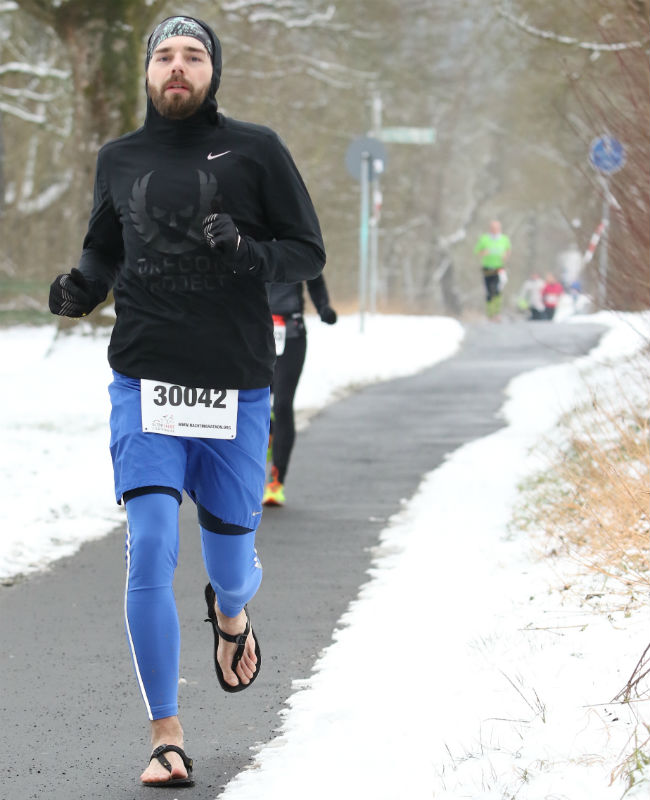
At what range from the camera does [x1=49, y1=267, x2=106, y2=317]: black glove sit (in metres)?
4.28

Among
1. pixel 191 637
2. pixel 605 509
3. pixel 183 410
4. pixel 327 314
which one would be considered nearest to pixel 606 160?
pixel 327 314

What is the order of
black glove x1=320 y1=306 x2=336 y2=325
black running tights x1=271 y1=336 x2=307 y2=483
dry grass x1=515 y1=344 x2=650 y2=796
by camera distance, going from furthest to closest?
black glove x1=320 y1=306 x2=336 y2=325, black running tights x1=271 y1=336 x2=307 y2=483, dry grass x1=515 y1=344 x2=650 y2=796

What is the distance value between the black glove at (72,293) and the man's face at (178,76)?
51 cm

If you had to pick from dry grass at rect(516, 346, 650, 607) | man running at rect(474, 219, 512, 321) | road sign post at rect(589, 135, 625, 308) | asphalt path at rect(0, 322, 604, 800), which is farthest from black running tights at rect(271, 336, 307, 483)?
man running at rect(474, 219, 512, 321)

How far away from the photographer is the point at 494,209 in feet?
244

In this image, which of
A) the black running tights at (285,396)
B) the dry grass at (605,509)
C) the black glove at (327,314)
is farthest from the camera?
the black glove at (327,314)

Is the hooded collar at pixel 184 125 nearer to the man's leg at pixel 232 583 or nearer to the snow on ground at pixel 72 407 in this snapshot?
the man's leg at pixel 232 583

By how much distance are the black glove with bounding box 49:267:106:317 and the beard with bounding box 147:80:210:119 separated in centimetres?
49

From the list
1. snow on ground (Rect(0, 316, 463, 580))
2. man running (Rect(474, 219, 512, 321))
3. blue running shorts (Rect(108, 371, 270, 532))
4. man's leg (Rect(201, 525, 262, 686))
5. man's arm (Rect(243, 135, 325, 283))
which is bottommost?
man running (Rect(474, 219, 512, 321))

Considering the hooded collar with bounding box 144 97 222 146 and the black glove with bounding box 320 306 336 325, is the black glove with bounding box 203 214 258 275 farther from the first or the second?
the black glove with bounding box 320 306 336 325

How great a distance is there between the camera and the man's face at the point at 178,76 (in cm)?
411

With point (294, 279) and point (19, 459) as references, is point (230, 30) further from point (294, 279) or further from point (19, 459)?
point (294, 279)

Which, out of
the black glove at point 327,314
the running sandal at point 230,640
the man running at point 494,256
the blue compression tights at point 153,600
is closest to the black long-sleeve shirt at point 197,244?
the blue compression tights at point 153,600

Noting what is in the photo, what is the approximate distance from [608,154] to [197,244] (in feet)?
15.3
